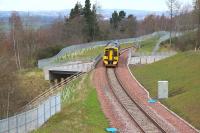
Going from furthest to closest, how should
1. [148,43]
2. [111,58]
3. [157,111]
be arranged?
[148,43] → [111,58] → [157,111]

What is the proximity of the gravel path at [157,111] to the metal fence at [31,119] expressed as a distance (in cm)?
605

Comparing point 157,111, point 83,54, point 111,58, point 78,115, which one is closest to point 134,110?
point 157,111

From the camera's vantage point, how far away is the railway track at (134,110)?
2770 cm

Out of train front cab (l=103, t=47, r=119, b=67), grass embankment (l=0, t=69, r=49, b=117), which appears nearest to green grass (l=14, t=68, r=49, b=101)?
grass embankment (l=0, t=69, r=49, b=117)

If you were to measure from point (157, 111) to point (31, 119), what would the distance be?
8.56 m

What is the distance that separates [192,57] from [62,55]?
26.4 m

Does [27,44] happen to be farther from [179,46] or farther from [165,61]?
→ [165,61]

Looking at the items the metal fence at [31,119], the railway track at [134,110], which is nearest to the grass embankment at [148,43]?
the railway track at [134,110]

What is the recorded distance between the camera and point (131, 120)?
29766 mm

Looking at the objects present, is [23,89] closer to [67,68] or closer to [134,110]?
[67,68]

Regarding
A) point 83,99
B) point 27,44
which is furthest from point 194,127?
point 27,44

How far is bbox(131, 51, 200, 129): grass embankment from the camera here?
3089 cm

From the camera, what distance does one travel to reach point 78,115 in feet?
102

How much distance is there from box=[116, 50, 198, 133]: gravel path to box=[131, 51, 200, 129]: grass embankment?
0.53m
